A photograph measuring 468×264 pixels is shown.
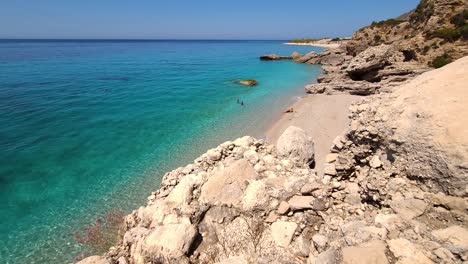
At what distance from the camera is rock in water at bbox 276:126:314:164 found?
9.75m

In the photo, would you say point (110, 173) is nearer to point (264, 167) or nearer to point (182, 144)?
point (182, 144)

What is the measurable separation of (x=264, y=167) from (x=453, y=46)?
33.3 m

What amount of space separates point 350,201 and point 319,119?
682 inches

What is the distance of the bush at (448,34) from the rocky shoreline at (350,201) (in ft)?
99.0

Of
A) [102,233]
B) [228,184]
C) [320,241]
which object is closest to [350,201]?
[320,241]

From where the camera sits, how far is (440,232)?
4.71 m

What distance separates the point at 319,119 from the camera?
75.9 feet

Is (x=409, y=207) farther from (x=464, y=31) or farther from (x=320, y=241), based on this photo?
(x=464, y=31)

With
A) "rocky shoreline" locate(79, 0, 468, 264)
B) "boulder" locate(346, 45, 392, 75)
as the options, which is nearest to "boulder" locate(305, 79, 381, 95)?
"boulder" locate(346, 45, 392, 75)

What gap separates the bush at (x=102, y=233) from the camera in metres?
10.6

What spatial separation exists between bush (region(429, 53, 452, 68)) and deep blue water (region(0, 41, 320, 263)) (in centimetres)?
1561

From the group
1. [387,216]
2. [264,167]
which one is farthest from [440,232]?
[264,167]

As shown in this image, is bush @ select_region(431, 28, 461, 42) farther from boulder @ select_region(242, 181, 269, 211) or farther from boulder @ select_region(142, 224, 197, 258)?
boulder @ select_region(142, 224, 197, 258)

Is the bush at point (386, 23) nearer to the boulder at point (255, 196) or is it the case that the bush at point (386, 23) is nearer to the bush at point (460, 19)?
the bush at point (460, 19)
